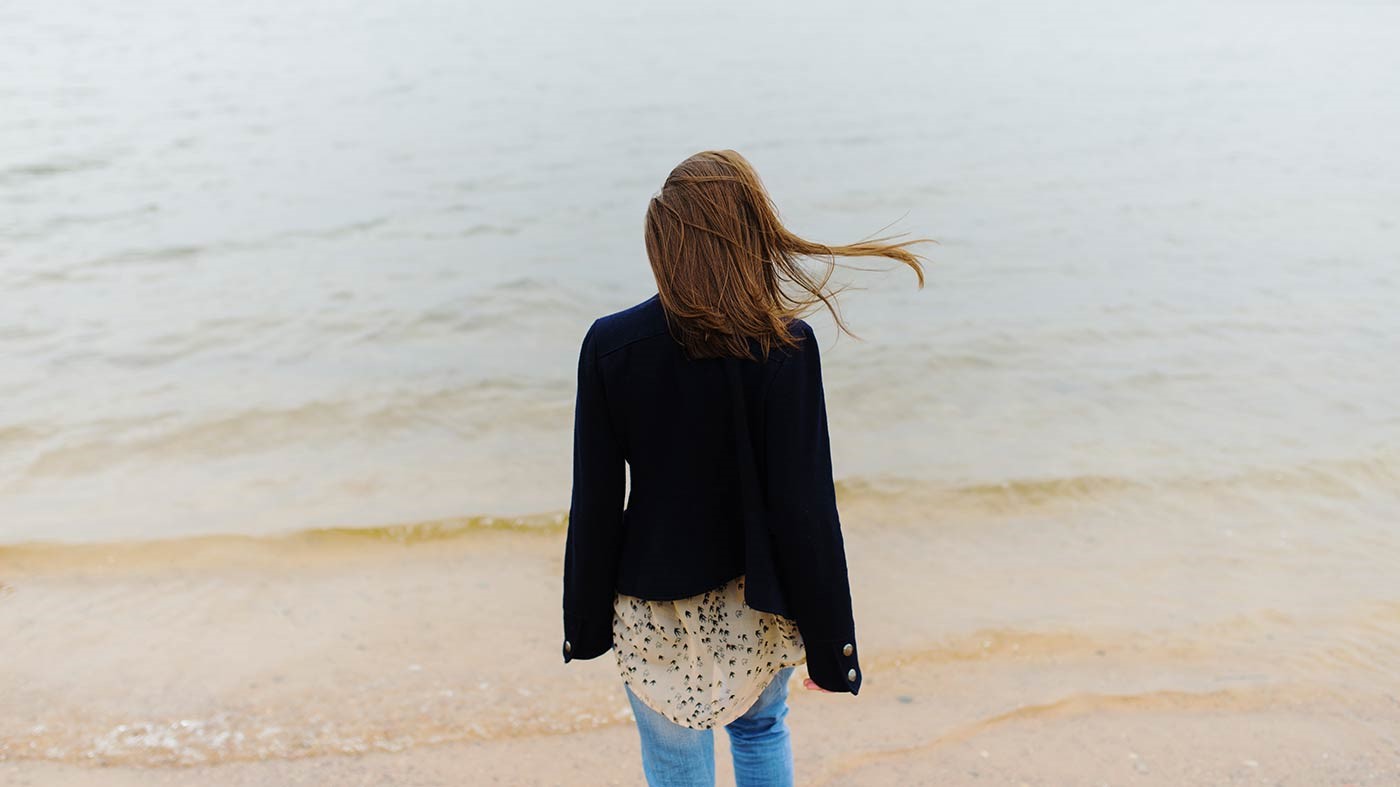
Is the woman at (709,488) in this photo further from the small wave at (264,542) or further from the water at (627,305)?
the small wave at (264,542)

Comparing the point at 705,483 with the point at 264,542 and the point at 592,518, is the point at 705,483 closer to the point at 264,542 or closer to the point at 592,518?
the point at 592,518

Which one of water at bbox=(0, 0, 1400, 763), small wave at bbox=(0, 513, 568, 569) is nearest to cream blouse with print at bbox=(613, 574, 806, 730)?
water at bbox=(0, 0, 1400, 763)

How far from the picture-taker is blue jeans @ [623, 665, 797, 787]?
217 cm

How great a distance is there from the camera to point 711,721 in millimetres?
2102

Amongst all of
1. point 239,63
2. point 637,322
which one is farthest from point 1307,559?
point 239,63

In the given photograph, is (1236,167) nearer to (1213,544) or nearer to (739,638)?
(1213,544)

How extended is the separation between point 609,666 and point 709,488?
1.98 metres

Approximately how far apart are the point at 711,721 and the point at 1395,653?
305 cm

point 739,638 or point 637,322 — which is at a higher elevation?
point 637,322

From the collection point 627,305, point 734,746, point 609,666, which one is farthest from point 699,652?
point 627,305

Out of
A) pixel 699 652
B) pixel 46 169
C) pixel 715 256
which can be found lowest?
pixel 46 169

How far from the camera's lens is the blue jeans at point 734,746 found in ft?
7.11

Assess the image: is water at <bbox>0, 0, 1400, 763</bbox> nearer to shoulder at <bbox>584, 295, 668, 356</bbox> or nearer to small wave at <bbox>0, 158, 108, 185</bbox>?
small wave at <bbox>0, 158, 108, 185</bbox>

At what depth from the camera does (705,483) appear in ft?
6.69
